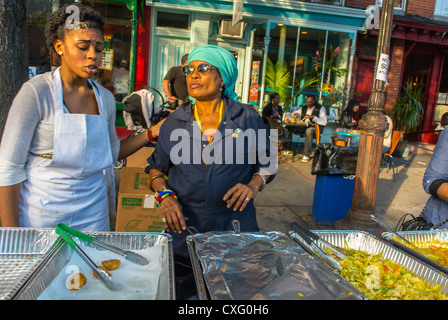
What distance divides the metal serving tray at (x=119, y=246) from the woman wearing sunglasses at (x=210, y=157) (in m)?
0.17

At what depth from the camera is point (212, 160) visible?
201 cm

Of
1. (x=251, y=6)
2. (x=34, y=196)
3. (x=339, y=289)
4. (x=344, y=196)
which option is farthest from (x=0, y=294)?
(x=251, y=6)

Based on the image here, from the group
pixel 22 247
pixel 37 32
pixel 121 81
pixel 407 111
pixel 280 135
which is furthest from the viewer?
pixel 407 111

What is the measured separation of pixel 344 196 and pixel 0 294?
4.59 m

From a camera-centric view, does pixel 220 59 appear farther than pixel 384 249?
Yes

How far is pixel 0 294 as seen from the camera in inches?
51.2

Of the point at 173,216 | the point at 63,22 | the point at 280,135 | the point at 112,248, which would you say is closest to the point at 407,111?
the point at 280,135

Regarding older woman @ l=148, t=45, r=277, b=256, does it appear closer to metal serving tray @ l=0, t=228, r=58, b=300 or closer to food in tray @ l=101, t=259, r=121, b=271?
food in tray @ l=101, t=259, r=121, b=271

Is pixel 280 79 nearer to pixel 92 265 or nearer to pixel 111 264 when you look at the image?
pixel 111 264

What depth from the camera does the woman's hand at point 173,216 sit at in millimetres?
1816

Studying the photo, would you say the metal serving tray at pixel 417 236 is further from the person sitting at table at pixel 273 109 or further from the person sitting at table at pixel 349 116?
the person sitting at table at pixel 349 116

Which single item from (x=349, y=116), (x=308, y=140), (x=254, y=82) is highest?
(x=254, y=82)

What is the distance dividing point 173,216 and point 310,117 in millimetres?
8689

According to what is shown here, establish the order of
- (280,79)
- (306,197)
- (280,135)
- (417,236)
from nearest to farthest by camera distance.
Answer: (417,236) → (306,197) → (280,135) → (280,79)
